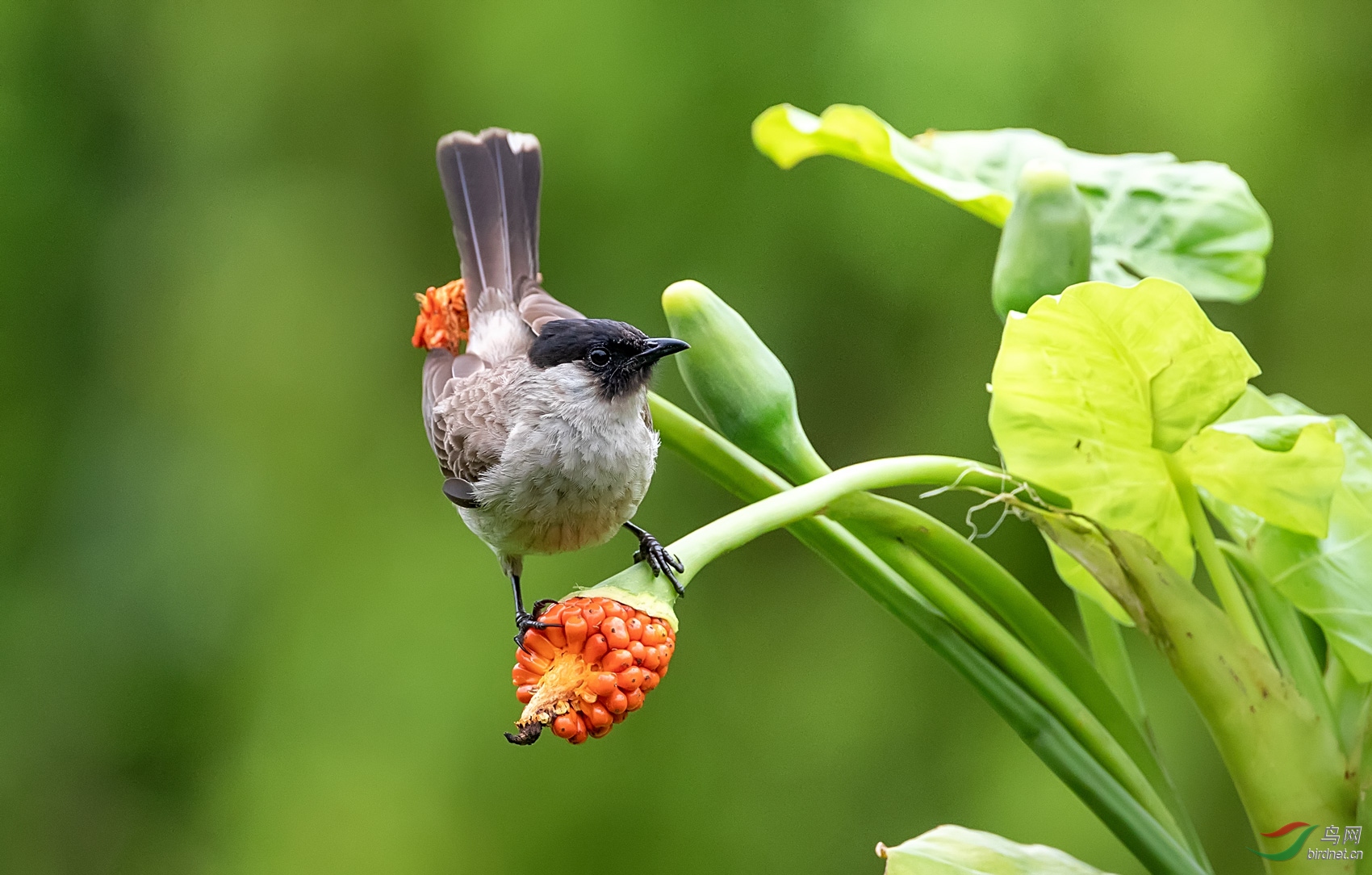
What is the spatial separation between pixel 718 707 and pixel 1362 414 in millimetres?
991

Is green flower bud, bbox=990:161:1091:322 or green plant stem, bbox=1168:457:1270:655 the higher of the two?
green flower bud, bbox=990:161:1091:322

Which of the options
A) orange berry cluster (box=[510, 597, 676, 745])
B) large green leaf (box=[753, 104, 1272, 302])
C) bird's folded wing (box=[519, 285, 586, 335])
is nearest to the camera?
orange berry cluster (box=[510, 597, 676, 745])

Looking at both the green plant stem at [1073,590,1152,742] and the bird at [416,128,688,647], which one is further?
the bird at [416,128,688,647]

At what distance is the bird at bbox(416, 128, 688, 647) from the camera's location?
93cm

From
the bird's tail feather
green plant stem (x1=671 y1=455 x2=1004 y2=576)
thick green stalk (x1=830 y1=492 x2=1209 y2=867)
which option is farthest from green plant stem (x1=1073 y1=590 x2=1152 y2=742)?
the bird's tail feather

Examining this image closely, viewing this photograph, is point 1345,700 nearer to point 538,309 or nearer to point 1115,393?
point 1115,393

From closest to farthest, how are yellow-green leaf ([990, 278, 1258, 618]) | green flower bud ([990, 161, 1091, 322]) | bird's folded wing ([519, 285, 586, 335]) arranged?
yellow-green leaf ([990, 278, 1258, 618]) → green flower bud ([990, 161, 1091, 322]) → bird's folded wing ([519, 285, 586, 335])

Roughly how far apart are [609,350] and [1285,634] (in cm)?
54

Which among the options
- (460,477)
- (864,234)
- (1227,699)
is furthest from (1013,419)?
(864,234)

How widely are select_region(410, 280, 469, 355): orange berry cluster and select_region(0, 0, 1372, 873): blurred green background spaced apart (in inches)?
35.5

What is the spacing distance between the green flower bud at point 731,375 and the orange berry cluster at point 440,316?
19cm

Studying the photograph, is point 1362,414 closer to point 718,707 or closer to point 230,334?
point 718,707

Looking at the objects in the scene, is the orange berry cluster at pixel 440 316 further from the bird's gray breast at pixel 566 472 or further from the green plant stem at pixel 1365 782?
the green plant stem at pixel 1365 782

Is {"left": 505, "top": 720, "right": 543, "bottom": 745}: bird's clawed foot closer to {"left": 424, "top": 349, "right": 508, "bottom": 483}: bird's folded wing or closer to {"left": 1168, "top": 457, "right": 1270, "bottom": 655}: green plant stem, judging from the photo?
{"left": 1168, "top": 457, "right": 1270, "bottom": 655}: green plant stem
